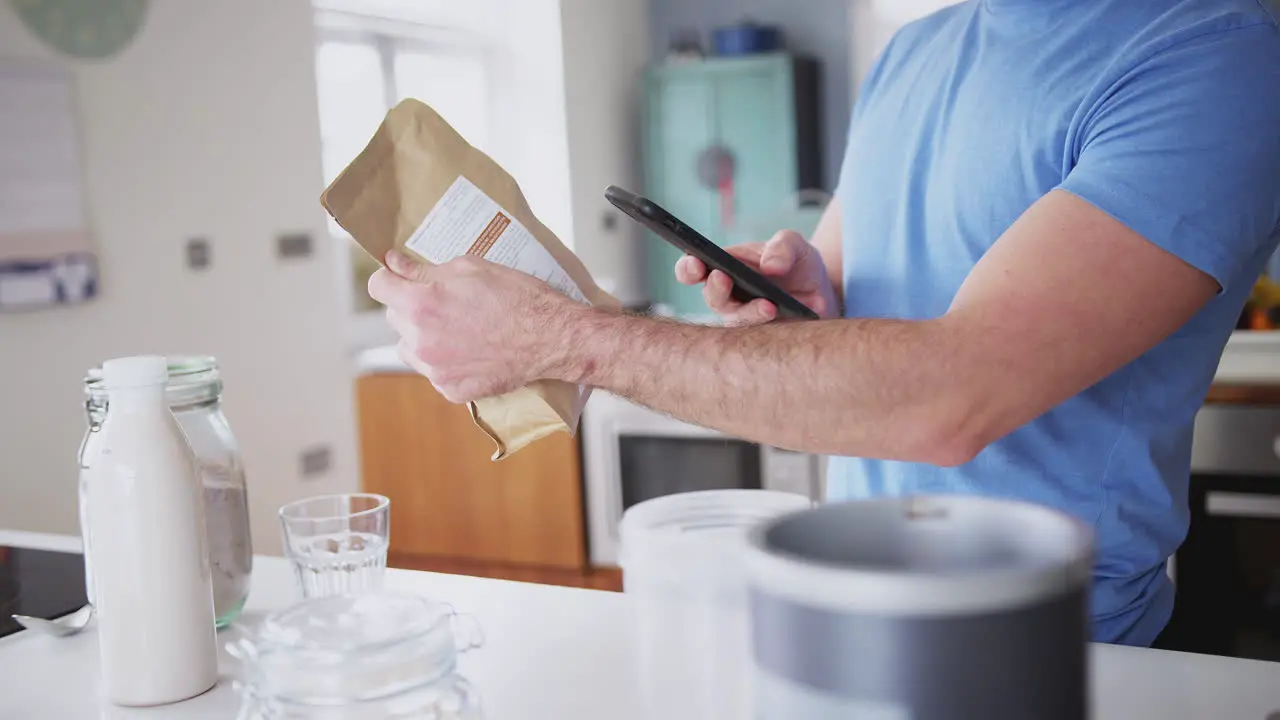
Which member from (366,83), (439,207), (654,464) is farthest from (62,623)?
(366,83)

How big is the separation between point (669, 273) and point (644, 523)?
15.1ft

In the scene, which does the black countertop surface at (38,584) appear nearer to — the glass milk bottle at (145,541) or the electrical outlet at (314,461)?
the glass milk bottle at (145,541)

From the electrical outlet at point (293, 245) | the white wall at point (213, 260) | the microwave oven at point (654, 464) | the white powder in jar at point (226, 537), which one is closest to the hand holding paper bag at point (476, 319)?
the white powder in jar at point (226, 537)

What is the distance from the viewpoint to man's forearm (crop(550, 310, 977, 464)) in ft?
2.71

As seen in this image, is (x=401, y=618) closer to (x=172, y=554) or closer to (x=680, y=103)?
(x=172, y=554)

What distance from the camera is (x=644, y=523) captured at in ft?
2.14

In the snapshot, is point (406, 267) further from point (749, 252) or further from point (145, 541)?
point (749, 252)

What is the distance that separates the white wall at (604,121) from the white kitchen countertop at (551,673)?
146 inches

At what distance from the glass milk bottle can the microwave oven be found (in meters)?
2.34

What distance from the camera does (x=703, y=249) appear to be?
98cm

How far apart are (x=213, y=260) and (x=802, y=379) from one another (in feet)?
8.58

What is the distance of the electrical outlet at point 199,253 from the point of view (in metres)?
3.05

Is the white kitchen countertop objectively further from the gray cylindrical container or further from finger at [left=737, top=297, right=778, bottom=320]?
the gray cylindrical container

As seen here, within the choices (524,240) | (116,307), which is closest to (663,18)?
(116,307)
